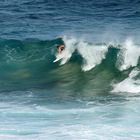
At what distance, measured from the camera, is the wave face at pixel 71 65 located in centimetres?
3089

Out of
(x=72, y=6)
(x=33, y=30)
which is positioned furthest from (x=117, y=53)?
(x=72, y=6)

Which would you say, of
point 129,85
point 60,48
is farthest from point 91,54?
A: point 129,85

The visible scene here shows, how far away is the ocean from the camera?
78.6ft

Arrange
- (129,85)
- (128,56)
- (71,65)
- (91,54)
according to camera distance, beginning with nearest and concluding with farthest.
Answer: (129,85), (128,56), (71,65), (91,54)

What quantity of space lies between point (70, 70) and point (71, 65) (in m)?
0.74

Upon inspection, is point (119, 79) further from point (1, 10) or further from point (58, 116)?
point (1, 10)

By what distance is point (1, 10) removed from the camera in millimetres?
51531

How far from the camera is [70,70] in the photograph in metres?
34.0

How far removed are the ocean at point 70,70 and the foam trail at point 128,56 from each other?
53 mm

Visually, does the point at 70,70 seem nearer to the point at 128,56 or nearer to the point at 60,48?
the point at 60,48

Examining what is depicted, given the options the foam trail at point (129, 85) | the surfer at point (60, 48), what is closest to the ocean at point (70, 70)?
the foam trail at point (129, 85)

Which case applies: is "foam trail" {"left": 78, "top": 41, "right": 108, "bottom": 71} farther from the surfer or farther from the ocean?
the surfer

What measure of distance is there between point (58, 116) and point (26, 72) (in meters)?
9.72

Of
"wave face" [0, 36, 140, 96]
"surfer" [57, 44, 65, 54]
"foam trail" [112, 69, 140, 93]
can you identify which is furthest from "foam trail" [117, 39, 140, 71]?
"surfer" [57, 44, 65, 54]
